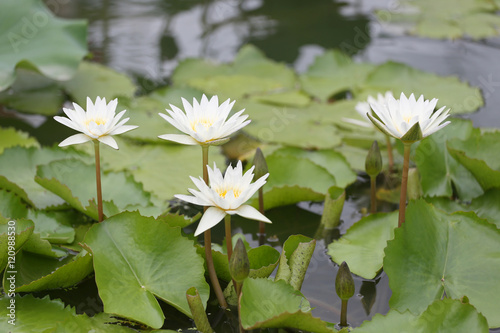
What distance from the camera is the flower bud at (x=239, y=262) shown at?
1.21 meters

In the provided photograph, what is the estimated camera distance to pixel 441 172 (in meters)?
1.88

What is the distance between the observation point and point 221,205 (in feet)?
3.92

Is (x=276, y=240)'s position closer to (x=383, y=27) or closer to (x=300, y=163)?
(x=300, y=163)

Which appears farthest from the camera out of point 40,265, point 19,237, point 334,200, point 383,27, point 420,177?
point 383,27

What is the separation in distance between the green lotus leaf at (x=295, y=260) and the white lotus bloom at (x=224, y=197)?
0.26 metres

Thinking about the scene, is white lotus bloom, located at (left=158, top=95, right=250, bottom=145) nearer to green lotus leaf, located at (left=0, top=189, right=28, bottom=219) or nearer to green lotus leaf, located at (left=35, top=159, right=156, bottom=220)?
green lotus leaf, located at (left=35, top=159, right=156, bottom=220)

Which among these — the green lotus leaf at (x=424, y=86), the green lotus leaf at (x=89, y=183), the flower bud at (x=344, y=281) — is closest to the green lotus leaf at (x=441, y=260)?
the flower bud at (x=344, y=281)

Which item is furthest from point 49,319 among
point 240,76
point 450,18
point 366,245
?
point 450,18

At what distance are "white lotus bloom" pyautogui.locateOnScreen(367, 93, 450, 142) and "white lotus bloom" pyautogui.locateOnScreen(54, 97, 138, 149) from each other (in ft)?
2.21

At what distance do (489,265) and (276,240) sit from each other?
0.71m

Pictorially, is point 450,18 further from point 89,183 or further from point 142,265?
point 142,265

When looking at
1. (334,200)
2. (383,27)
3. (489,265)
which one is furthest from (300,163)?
(383,27)

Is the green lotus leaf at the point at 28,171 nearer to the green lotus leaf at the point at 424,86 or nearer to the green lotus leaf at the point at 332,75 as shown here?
the green lotus leaf at the point at 332,75

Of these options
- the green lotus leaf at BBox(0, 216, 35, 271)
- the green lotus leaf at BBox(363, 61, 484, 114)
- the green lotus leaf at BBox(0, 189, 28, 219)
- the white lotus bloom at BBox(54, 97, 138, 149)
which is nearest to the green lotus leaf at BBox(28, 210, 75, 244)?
the green lotus leaf at BBox(0, 189, 28, 219)
